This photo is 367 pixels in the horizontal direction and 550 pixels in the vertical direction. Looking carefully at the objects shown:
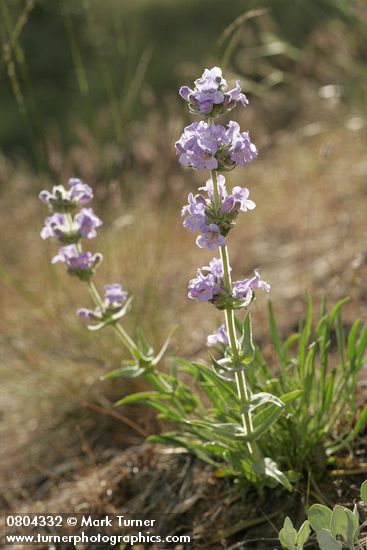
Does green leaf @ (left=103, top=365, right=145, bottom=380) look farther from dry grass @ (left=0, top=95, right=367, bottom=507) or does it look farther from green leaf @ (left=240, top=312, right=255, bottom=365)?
green leaf @ (left=240, top=312, right=255, bottom=365)

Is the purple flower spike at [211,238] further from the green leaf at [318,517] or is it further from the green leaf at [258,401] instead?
the green leaf at [318,517]

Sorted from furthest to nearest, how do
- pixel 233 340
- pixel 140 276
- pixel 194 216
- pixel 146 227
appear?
pixel 146 227 < pixel 140 276 < pixel 233 340 < pixel 194 216

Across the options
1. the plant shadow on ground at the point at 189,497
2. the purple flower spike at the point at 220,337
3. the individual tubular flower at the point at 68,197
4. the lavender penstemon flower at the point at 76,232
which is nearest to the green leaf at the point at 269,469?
the plant shadow on ground at the point at 189,497

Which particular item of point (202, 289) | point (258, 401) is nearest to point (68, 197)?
point (202, 289)

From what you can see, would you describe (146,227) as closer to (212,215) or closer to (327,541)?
(212,215)

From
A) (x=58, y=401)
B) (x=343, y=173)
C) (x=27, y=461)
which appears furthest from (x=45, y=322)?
Answer: (x=343, y=173)

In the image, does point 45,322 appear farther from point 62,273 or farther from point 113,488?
point 113,488
